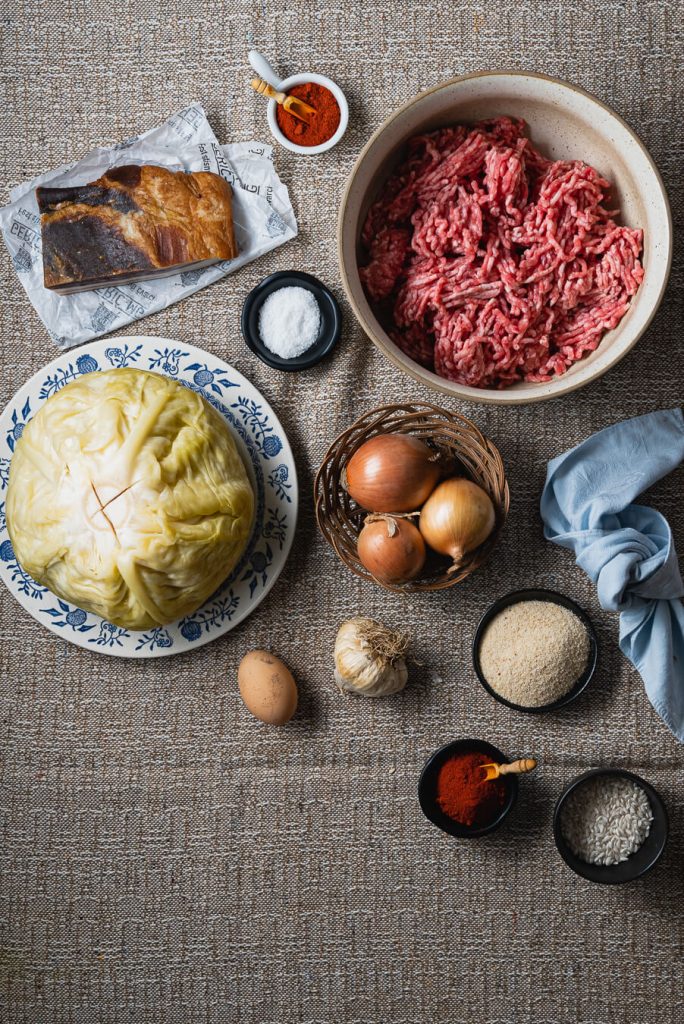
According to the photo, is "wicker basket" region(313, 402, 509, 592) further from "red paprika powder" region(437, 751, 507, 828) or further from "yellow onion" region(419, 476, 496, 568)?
"red paprika powder" region(437, 751, 507, 828)

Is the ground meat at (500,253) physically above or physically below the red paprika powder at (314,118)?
below

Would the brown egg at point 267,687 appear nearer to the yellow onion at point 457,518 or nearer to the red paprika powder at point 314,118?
the yellow onion at point 457,518

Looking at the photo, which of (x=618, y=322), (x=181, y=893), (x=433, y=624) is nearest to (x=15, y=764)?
(x=181, y=893)

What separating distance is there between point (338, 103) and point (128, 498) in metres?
0.96

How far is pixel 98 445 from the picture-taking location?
1478 mm

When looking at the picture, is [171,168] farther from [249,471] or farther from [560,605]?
[560,605]

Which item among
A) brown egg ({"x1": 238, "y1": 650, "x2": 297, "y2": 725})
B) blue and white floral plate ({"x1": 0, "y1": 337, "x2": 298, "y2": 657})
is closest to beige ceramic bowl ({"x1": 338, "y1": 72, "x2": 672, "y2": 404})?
blue and white floral plate ({"x1": 0, "y1": 337, "x2": 298, "y2": 657})

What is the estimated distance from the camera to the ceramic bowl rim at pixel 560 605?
5.53 feet

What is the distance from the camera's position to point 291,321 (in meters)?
1.69

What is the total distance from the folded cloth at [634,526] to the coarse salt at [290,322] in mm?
584

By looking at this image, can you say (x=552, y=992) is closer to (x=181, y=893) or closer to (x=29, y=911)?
(x=181, y=893)

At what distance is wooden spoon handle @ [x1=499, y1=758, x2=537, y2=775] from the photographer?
1.60 m

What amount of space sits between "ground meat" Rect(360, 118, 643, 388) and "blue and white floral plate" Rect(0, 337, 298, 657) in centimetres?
38

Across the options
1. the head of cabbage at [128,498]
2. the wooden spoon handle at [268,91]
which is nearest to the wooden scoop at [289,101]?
the wooden spoon handle at [268,91]
